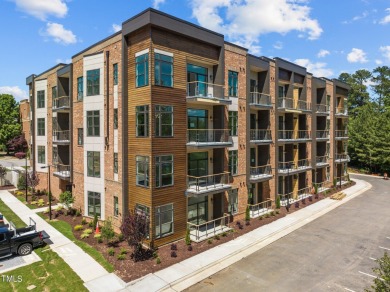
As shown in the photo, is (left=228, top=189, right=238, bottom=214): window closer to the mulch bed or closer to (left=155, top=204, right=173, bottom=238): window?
the mulch bed

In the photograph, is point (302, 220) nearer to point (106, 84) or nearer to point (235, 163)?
point (235, 163)

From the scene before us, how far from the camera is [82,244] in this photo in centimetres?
1884

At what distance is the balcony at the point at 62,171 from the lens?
2641 cm

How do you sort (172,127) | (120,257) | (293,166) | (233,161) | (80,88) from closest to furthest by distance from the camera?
(120,257), (172,127), (233,161), (80,88), (293,166)

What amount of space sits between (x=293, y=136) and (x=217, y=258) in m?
19.8

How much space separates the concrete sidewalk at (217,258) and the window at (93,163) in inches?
448

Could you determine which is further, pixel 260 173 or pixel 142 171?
pixel 260 173

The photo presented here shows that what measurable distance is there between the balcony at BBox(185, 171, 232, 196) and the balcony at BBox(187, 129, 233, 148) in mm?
2400

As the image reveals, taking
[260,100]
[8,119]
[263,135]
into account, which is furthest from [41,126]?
[8,119]

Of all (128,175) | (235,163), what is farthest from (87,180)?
(235,163)

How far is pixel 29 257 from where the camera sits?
17.0 meters

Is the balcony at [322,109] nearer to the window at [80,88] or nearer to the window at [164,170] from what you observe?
the window at [164,170]

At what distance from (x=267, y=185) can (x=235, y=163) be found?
6245mm

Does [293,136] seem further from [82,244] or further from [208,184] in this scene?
[82,244]
